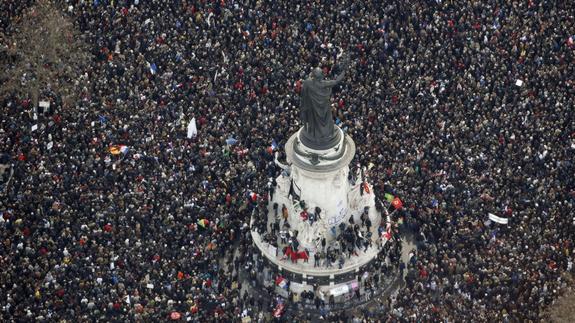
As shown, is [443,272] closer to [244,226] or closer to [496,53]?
[244,226]

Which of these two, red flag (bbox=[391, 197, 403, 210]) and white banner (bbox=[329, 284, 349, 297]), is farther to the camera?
red flag (bbox=[391, 197, 403, 210])

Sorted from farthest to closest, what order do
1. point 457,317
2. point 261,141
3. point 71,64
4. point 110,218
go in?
1. point 71,64
2. point 261,141
3. point 110,218
4. point 457,317

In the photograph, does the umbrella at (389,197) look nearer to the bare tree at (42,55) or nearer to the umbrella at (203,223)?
the umbrella at (203,223)

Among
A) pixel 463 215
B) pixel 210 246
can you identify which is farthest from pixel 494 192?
pixel 210 246

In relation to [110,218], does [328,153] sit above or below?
above

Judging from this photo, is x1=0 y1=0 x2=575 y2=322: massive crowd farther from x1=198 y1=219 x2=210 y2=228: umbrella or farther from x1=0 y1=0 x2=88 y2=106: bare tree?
x1=0 y1=0 x2=88 y2=106: bare tree

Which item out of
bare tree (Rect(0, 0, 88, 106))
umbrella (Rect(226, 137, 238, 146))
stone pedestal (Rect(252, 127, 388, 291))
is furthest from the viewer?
bare tree (Rect(0, 0, 88, 106))

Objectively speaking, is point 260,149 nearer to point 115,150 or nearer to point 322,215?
point 322,215

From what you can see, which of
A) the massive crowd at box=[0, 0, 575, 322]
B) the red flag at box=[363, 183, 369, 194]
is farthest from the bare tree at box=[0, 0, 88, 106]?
the red flag at box=[363, 183, 369, 194]
